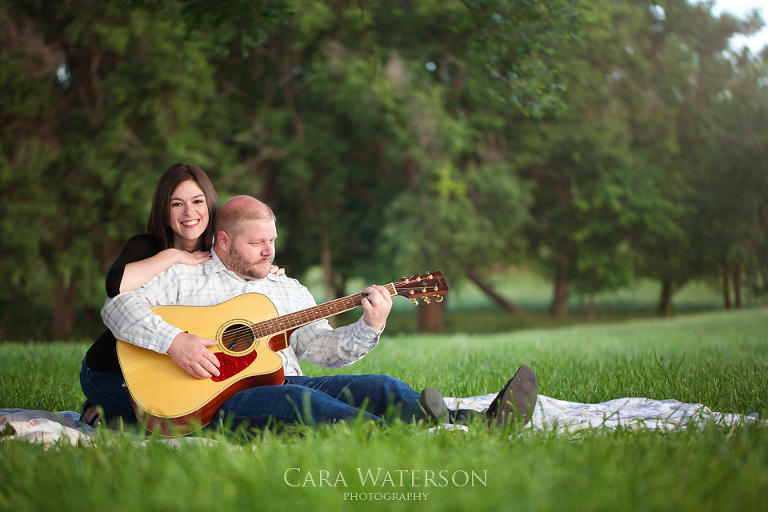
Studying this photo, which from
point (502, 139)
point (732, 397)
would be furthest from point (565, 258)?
point (732, 397)

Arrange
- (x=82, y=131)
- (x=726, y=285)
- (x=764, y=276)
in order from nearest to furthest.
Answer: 1. (x=82, y=131)
2. (x=764, y=276)
3. (x=726, y=285)

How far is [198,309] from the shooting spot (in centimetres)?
289

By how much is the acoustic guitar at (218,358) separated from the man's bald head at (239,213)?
371mm

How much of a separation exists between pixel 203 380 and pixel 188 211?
3.22 feet

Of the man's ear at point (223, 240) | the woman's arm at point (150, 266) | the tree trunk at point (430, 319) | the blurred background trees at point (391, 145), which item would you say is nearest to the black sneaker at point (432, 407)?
the man's ear at point (223, 240)

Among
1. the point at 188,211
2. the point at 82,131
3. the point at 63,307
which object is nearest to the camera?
the point at 188,211

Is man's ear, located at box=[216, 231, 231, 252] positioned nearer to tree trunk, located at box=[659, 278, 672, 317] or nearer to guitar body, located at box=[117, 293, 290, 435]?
guitar body, located at box=[117, 293, 290, 435]

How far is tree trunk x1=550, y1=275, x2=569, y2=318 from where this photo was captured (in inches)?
653

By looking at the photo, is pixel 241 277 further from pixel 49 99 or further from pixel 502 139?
pixel 502 139

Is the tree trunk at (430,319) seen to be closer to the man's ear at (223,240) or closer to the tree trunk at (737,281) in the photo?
the tree trunk at (737,281)

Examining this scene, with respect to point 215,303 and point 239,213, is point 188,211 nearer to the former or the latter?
point 239,213

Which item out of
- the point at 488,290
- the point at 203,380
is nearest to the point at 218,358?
the point at 203,380

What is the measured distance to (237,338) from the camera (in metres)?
2.78

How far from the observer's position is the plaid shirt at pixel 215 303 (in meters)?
2.67
